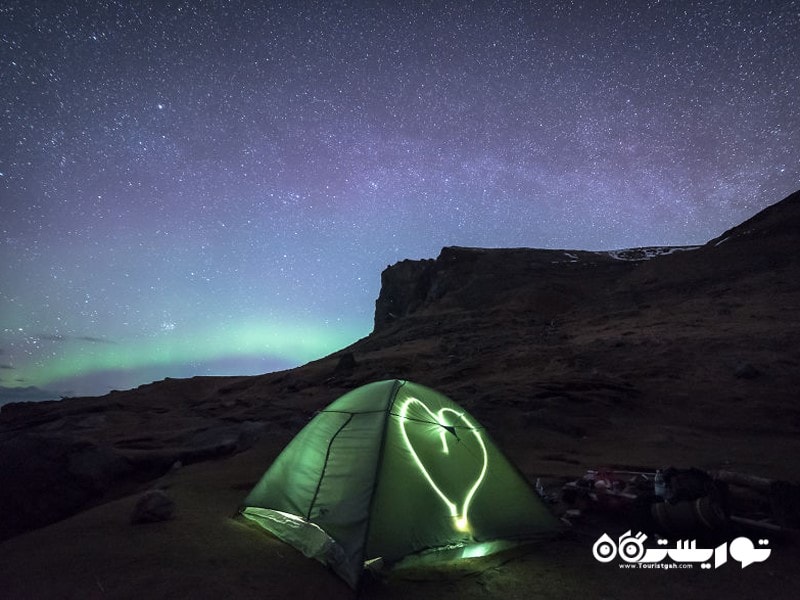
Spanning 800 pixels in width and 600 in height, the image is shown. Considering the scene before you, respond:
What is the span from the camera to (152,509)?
5.95 metres

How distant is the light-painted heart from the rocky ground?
584mm

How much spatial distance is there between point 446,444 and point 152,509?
431cm

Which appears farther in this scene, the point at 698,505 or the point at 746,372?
the point at 746,372

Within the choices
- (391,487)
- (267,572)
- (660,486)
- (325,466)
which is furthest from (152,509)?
(660,486)

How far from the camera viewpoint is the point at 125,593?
13.0 ft

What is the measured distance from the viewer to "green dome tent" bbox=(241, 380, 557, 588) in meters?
4.77

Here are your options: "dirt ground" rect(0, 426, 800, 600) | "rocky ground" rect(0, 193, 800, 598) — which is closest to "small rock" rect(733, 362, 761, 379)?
"rocky ground" rect(0, 193, 800, 598)

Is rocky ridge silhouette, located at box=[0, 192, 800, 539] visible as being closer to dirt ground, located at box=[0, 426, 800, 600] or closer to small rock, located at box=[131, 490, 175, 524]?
small rock, located at box=[131, 490, 175, 524]

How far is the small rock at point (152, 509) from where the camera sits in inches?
231

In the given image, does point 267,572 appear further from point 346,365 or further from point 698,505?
point 346,365

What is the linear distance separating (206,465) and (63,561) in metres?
5.82

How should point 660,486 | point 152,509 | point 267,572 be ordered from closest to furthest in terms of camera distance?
point 267,572
point 660,486
point 152,509

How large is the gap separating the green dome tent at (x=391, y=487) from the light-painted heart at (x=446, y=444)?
0.01m

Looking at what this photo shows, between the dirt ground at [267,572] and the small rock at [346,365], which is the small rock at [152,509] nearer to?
the dirt ground at [267,572]
